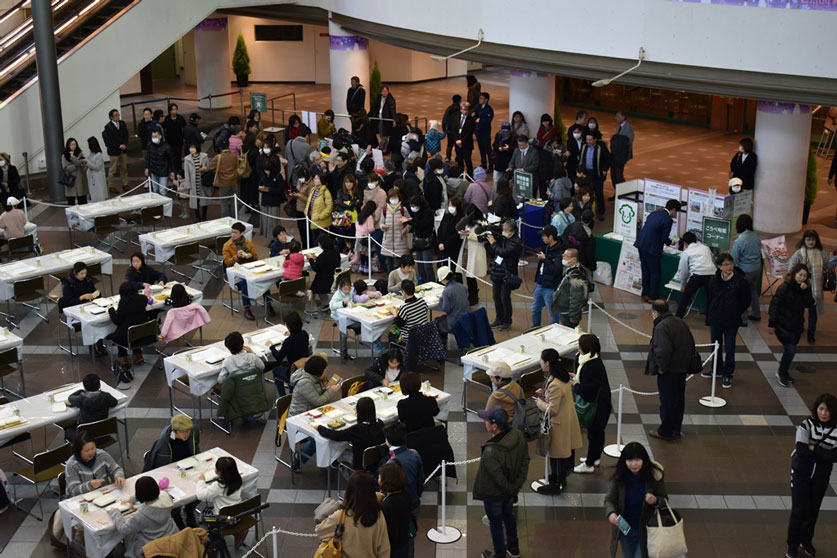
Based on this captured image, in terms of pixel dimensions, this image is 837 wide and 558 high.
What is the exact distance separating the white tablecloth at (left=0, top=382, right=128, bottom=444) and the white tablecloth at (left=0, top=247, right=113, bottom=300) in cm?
381

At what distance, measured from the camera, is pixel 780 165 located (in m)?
17.4

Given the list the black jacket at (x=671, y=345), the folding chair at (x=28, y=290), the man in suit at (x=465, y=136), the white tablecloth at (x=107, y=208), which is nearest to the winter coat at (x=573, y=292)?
the black jacket at (x=671, y=345)

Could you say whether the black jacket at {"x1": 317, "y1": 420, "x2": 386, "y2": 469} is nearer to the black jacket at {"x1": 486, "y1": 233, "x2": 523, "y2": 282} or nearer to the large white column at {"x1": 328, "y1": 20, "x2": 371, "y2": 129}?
the black jacket at {"x1": 486, "y1": 233, "x2": 523, "y2": 282}

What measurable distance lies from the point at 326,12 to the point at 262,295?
42.3ft

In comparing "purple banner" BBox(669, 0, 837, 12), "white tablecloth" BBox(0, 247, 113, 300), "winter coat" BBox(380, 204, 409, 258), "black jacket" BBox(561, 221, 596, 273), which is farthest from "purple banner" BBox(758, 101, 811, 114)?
"white tablecloth" BBox(0, 247, 113, 300)

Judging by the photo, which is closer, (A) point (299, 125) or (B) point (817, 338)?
(B) point (817, 338)

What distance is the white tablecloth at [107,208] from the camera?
17.0 metres

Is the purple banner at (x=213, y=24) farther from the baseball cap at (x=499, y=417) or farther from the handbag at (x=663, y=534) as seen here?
the handbag at (x=663, y=534)

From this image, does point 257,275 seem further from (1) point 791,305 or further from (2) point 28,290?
(1) point 791,305

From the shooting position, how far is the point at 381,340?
1359cm

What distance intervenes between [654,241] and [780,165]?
4.11 meters

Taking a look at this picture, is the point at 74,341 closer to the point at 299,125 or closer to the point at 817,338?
the point at 299,125

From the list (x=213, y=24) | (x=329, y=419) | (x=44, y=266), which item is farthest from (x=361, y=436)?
(x=213, y=24)

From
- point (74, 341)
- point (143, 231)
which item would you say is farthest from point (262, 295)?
point (143, 231)
